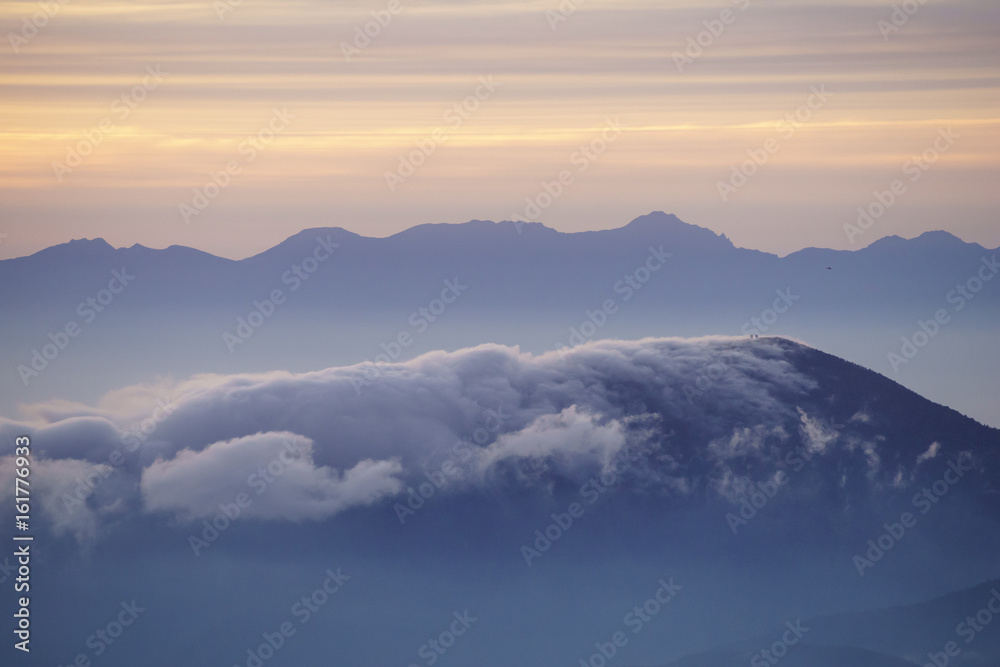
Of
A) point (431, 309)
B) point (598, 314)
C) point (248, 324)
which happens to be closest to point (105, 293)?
point (248, 324)

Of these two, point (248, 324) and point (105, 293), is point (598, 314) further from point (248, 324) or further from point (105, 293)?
point (105, 293)

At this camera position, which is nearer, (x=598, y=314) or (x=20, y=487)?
(x=20, y=487)

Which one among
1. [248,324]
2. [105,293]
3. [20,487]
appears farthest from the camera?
[105,293]

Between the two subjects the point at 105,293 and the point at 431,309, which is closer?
the point at 431,309

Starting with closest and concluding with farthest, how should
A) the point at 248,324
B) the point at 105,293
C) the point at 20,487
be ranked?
the point at 20,487
the point at 248,324
the point at 105,293

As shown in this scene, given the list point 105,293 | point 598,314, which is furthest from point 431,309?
point 105,293

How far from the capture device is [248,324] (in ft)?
398

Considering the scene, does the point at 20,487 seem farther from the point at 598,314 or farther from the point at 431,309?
the point at 598,314

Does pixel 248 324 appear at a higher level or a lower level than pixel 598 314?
lower

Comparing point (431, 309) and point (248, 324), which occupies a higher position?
point (431, 309)

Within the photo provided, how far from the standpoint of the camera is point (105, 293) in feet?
458

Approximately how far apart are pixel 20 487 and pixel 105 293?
165 ft

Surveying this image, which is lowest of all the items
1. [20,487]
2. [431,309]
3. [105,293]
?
[20,487]

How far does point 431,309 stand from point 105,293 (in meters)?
47.4
